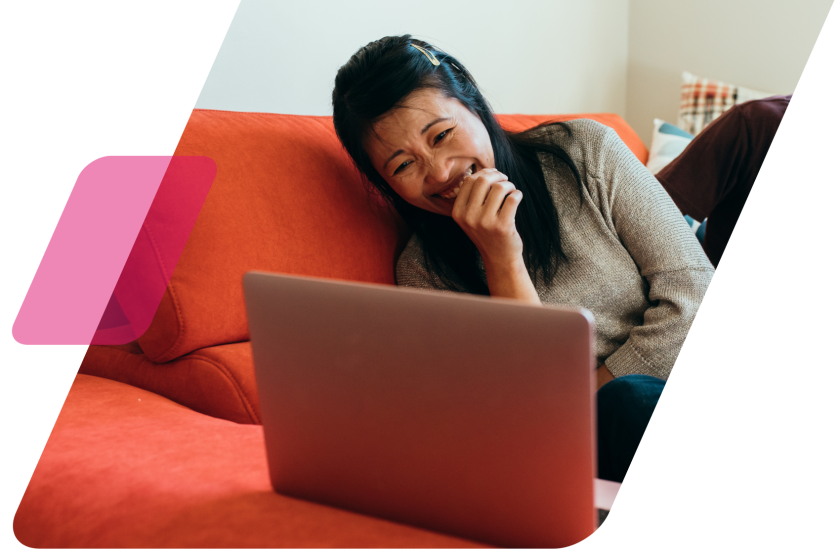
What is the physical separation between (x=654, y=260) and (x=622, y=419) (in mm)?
397

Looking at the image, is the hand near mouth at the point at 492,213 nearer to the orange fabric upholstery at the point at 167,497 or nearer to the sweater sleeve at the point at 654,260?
the sweater sleeve at the point at 654,260

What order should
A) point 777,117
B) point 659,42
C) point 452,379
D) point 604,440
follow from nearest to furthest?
point 452,379
point 604,440
point 777,117
point 659,42

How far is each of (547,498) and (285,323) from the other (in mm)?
207

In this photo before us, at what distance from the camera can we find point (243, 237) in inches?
33.6

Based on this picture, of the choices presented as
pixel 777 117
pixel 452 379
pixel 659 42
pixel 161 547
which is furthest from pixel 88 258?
pixel 659 42

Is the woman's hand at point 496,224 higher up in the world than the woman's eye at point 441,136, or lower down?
lower down

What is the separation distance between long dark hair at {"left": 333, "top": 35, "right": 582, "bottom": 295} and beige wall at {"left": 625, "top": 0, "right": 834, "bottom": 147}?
1.87 metres

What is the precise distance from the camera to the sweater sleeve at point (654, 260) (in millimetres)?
Answer: 936

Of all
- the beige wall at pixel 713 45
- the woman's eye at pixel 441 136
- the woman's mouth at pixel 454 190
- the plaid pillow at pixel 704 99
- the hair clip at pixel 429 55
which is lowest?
the plaid pillow at pixel 704 99

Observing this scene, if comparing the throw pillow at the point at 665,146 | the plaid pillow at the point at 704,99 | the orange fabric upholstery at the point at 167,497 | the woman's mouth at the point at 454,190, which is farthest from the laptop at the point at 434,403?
the plaid pillow at the point at 704,99

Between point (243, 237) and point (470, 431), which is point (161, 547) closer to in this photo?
point (470, 431)

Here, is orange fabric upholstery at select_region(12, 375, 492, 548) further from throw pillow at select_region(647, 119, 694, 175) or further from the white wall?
throw pillow at select_region(647, 119, 694, 175)

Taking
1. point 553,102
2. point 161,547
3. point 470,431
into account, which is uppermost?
point 470,431

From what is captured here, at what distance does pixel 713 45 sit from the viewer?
261 cm
